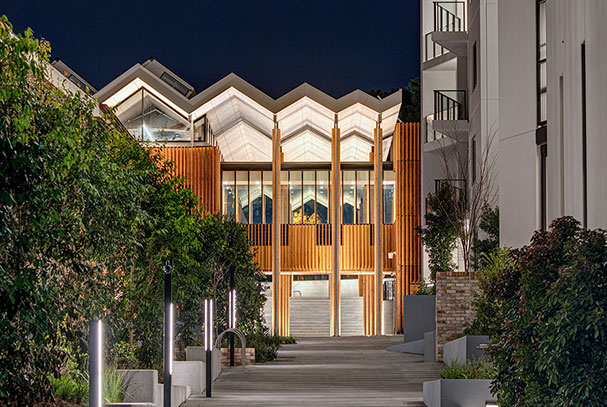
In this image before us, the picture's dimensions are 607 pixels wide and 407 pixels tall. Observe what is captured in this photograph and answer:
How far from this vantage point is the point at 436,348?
20.4 meters

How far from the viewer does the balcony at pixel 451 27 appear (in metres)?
27.9

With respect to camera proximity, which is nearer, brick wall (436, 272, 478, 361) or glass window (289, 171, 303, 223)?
brick wall (436, 272, 478, 361)

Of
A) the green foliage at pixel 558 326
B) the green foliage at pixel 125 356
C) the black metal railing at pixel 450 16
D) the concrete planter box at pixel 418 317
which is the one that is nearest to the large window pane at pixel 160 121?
the black metal railing at pixel 450 16

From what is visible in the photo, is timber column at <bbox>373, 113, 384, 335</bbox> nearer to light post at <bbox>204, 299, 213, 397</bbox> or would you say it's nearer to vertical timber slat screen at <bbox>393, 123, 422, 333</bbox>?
vertical timber slat screen at <bbox>393, 123, 422, 333</bbox>

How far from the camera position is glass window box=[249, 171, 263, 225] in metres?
36.8

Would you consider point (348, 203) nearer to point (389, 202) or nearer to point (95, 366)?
point (389, 202)

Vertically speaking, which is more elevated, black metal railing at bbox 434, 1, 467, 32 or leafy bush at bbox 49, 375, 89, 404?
black metal railing at bbox 434, 1, 467, 32

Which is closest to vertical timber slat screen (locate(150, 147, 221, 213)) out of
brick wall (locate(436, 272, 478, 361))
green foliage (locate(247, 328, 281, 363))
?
green foliage (locate(247, 328, 281, 363))

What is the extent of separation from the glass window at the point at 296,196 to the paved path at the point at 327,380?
12.2 m

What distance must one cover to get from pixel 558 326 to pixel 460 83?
76.8ft

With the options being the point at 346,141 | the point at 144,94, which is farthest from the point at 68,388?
the point at 346,141

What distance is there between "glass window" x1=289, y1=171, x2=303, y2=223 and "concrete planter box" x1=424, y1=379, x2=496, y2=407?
25.5 metres

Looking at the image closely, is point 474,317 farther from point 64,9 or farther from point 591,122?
point 64,9

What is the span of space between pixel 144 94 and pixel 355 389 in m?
22.8
